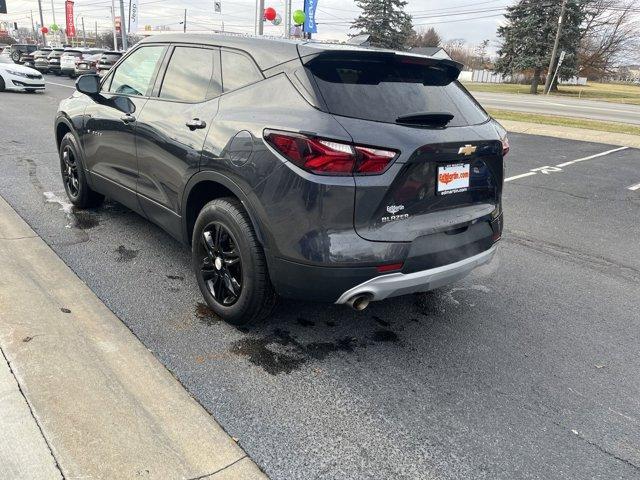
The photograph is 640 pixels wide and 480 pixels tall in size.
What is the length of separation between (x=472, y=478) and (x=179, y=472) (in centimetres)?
124

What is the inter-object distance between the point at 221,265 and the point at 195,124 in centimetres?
91

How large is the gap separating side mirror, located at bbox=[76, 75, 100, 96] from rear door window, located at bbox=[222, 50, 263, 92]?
5.68 feet

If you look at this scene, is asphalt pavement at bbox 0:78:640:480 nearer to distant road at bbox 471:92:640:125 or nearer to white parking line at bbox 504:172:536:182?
white parking line at bbox 504:172:536:182

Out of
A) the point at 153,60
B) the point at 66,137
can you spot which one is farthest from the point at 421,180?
the point at 66,137

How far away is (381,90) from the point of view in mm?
2869

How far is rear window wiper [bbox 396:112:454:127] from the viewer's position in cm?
279

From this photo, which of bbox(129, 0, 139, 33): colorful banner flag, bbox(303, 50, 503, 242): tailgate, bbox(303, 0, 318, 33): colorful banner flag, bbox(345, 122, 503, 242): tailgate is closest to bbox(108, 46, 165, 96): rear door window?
bbox(303, 50, 503, 242): tailgate

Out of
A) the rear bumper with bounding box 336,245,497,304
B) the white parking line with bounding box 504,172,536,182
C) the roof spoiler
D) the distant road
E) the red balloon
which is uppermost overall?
the red balloon

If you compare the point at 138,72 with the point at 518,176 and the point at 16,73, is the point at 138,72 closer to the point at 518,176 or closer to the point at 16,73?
the point at 518,176

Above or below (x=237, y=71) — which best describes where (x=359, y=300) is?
below

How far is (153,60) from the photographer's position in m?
4.02

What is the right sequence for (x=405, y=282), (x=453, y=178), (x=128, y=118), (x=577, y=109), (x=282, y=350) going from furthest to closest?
(x=577, y=109), (x=128, y=118), (x=282, y=350), (x=453, y=178), (x=405, y=282)

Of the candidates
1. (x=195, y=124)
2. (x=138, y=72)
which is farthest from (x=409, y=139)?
(x=138, y=72)

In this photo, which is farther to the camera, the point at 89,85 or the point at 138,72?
the point at 89,85
